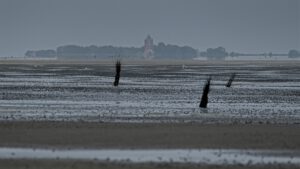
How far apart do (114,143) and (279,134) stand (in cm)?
518

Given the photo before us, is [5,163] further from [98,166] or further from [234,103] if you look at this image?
[234,103]

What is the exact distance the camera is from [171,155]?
1775 cm

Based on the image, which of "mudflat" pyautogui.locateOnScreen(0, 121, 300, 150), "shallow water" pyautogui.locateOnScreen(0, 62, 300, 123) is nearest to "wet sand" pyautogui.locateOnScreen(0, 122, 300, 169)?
"mudflat" pyautogui.locateOnScreen(0, 121, 300, 150)

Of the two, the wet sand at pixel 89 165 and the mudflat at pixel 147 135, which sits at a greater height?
the wet sand at pixel 89 165

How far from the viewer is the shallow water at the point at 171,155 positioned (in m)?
16.9

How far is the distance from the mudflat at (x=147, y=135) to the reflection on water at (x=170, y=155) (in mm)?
810

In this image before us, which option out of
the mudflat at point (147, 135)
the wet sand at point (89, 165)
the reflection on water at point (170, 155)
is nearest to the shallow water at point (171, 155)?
the reflection on water at point (170, 155)

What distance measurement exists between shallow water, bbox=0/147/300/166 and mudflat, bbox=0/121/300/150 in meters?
0.81

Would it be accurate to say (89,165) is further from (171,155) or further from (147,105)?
(147,105)

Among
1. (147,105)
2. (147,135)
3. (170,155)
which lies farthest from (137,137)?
(147,105)

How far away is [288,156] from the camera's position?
701 inches

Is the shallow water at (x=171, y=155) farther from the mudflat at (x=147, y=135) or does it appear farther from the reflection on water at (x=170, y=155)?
the mudflat at (x=147, y=135)

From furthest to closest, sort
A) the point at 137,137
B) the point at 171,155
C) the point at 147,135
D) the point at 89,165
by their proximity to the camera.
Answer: the point at 147,135, the point at 137,137, the point at 171,155, the point at 89,165

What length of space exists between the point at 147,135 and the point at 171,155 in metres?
3.97
